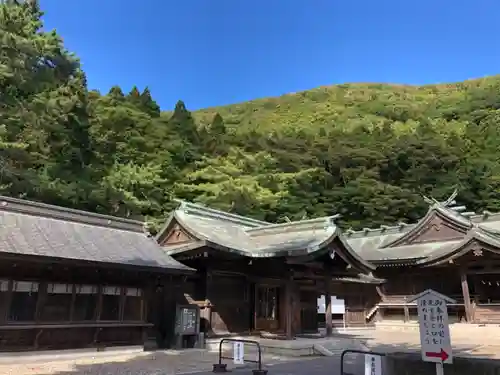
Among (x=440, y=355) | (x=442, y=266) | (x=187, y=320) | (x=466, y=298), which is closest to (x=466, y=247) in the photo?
(x=442, y=266)

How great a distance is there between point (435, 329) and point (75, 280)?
10.8 metres

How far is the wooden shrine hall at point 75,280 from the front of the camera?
41.6 feet

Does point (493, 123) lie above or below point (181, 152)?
above

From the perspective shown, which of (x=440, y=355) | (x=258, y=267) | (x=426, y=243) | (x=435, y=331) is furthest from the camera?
(x=426, y=243)

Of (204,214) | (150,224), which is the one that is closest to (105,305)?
(204,214)

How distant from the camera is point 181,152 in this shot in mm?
39219

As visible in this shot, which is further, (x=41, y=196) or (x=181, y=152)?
(x=181, y=152)

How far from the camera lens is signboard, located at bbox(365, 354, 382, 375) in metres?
7.84

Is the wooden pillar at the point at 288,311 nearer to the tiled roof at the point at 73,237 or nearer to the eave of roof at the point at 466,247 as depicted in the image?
the tiled roof at the point at 73,237

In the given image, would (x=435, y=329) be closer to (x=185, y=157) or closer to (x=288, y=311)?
(x=288, y=311)

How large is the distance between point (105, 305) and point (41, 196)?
38.9 ft

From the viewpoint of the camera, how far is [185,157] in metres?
39.8

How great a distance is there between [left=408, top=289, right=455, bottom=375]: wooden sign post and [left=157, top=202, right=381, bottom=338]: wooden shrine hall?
979 cm

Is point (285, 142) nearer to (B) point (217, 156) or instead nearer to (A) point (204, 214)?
(B) point (217, 156)
